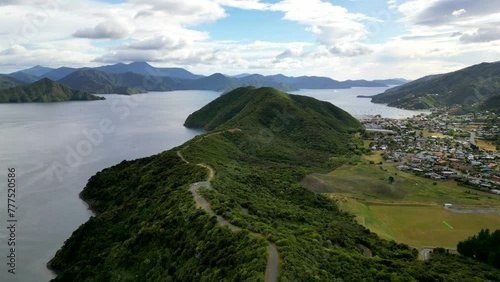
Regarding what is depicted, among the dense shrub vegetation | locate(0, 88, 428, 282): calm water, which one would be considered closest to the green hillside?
locate(0, 88, 428, 282): calm water

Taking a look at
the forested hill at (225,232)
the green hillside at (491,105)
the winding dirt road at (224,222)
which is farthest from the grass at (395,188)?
the green hillside at (491,105)

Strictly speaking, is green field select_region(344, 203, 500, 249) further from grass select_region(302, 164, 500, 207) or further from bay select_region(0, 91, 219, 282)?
bay select_region(0, 91, 219, 282)

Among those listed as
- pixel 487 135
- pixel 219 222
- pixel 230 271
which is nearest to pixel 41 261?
pixel 219 222

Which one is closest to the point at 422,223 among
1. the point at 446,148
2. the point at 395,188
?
the point at 395,188

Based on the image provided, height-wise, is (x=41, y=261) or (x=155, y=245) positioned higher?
(x=155, y=245)

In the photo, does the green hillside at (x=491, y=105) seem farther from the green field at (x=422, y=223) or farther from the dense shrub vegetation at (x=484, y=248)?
the dense shrub vegetation at (x=484, y=248)

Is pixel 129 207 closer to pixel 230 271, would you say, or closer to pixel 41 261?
pixel 41 261

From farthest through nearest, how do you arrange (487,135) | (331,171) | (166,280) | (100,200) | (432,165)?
(487,135) < (432,165) < (331,171) < (100,200) < (166,280)
